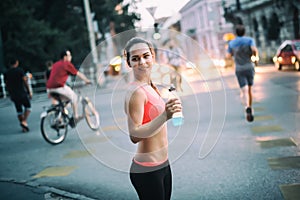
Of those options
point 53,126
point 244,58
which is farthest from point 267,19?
point 53,126

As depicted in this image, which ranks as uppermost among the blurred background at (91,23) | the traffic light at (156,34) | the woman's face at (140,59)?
the blurred background at (91,23)

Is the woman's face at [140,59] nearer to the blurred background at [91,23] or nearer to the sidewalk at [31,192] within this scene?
the blurred background at [91,23]

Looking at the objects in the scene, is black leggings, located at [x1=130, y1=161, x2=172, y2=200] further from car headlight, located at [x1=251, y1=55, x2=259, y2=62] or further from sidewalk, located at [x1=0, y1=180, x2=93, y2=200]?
car headlight, located at [x1=251, y1=55, x2=259, y2=62]

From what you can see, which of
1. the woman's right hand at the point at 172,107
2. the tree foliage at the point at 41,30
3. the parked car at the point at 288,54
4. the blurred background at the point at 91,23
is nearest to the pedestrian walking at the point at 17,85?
the blurred background at the point at 91,23

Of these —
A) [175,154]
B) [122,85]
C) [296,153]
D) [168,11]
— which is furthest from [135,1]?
[296,153]

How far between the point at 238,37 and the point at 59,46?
20681 mm

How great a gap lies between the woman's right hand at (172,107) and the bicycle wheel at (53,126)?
6.76m

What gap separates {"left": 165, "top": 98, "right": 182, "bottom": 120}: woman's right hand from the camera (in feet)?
7.48

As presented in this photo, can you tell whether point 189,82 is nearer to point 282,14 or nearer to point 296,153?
point 296,153

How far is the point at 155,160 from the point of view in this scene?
2666mm

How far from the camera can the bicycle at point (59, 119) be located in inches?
348

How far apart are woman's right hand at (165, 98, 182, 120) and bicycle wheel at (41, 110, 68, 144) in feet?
22.2

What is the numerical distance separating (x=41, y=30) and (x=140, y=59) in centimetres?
2530

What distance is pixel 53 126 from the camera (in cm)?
888
